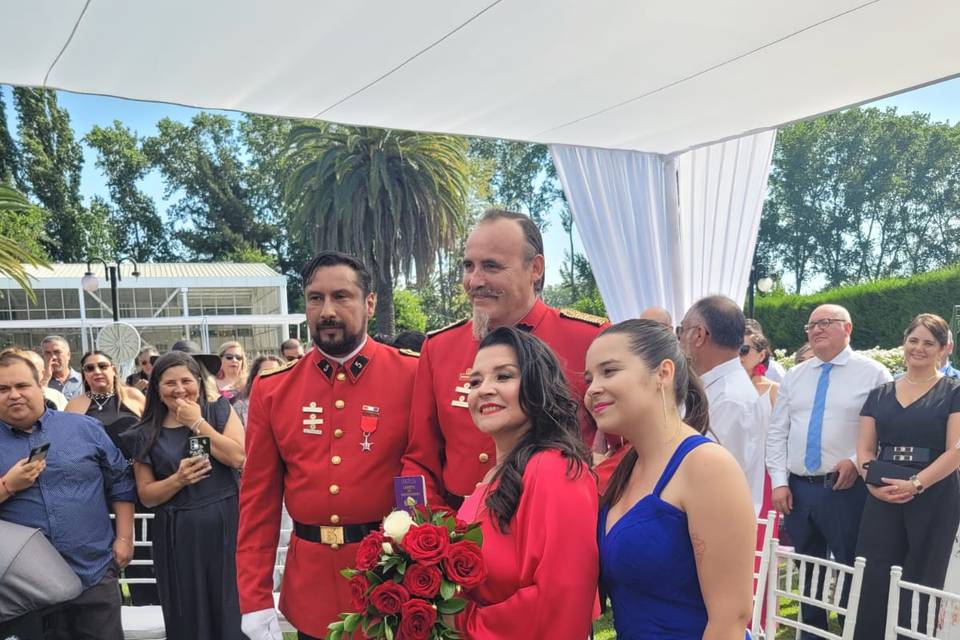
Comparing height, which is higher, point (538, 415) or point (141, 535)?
point (538, 415)

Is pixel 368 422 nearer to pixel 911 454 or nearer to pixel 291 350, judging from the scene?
pixel 911 454

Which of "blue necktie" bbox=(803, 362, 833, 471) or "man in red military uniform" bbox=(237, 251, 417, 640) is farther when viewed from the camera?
"blue necktie" bbox=(803, 362, 833, 471)

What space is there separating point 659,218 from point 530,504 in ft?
14.3

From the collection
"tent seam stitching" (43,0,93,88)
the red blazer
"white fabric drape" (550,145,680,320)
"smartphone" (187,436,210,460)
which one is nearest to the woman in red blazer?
the red blazer

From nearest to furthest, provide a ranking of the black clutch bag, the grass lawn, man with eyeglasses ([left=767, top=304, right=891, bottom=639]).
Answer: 1. the black clutch bag
2. man with eyeglasses ([left=767, top=304, right=891, bottom=639])
3. the grass lawn

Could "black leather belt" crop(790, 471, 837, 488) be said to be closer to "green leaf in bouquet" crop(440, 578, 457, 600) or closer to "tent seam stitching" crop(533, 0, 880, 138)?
"tent seam stitching" crop(533, 0, 880, 138)

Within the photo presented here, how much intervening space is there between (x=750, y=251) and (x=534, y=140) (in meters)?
1.87

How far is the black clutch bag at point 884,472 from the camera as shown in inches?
156

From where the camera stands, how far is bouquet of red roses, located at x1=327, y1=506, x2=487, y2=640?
1614 mm

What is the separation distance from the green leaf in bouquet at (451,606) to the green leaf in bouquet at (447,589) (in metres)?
0.03

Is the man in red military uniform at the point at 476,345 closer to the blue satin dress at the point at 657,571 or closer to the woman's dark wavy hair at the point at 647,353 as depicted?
the woman's dark wavy hair at the point at 647,353

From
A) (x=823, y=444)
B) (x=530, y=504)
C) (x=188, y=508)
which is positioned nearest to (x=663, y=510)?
(x=530, y=504)

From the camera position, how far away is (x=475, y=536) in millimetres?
1725

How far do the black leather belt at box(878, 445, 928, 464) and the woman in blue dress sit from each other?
2.77m
